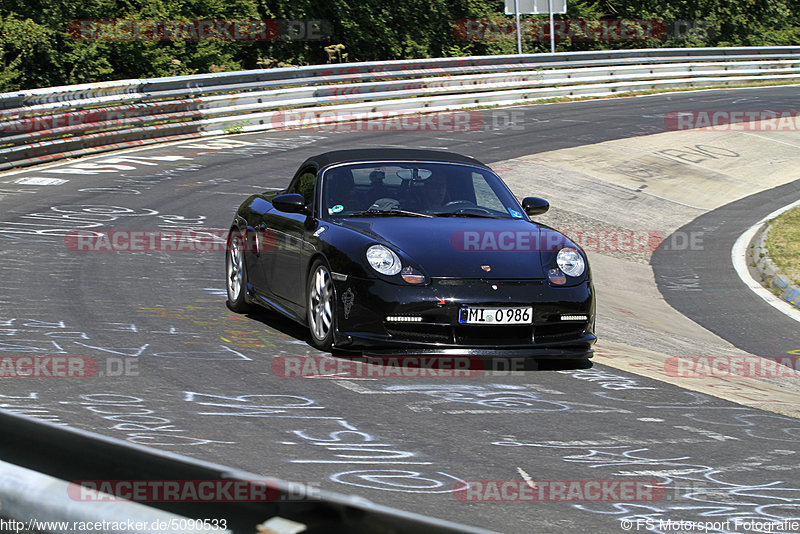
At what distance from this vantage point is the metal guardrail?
63.5ft

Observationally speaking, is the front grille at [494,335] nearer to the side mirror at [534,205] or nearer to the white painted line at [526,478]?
the side mirror at [534,205]

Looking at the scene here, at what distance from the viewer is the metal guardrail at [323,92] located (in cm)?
1936

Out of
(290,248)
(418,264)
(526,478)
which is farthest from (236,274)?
(526,478)

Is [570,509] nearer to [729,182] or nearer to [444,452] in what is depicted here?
[444,452]

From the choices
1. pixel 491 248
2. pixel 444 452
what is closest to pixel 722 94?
pixel 491 248

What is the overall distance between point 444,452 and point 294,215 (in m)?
3.67

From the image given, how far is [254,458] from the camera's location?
512cm

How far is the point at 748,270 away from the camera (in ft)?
47.2

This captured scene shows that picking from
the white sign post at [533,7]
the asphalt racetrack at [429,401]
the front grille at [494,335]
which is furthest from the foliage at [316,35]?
the front grille at [494,335]

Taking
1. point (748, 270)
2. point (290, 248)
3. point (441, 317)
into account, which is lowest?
point (748, 270)

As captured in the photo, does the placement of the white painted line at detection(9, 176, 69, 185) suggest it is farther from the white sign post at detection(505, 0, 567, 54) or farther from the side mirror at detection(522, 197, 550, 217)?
the white sign post at detection(505, 0, 567, 54)

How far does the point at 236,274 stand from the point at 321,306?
205cm

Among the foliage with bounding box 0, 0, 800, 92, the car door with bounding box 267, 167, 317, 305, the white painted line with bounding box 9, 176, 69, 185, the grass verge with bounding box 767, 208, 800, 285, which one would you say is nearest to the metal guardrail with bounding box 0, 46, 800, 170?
the white painted line with bounding box 9, 176, 69, 185

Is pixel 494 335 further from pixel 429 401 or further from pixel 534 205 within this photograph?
pixel 534 205
